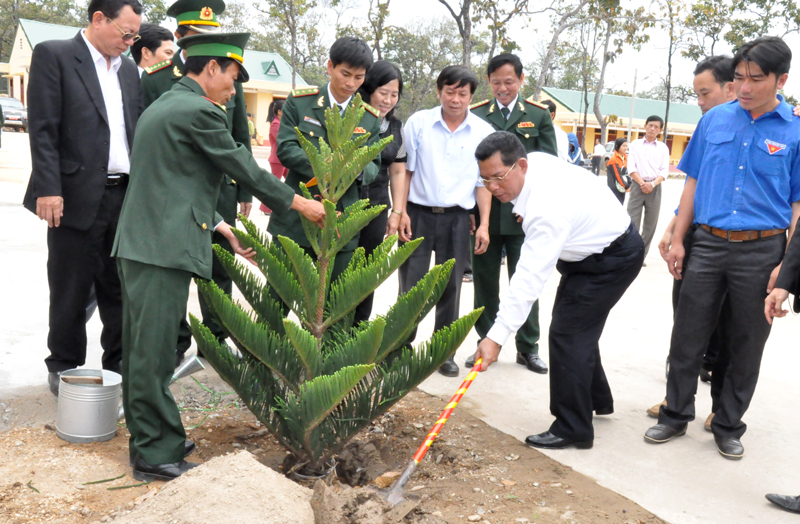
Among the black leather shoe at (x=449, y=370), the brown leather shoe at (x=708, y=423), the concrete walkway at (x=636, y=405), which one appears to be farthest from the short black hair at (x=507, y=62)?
the brown leather shoe at (x=708, y=423)

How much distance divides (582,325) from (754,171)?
1.09 metres

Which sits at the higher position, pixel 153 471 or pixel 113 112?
pixel 113 112

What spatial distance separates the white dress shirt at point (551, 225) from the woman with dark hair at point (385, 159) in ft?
3.80

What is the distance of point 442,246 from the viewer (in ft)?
14.1

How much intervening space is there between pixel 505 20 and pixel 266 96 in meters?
24.8

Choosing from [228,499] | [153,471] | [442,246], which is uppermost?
[442,246]

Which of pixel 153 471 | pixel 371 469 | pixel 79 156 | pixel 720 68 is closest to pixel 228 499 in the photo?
pixel 153 471

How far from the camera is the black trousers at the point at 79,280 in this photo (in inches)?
132

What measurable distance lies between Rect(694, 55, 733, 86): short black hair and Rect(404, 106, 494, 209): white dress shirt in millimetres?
1320

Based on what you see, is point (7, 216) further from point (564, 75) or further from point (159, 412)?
point (564, 75)

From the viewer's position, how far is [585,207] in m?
3.14

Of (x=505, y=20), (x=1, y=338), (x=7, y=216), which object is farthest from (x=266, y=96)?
(x=1, y=338)

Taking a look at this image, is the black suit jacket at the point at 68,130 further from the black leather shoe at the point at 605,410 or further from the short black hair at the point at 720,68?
the short black hair at the point at 720,68

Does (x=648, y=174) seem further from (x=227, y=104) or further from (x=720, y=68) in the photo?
(x=227, y=104)
